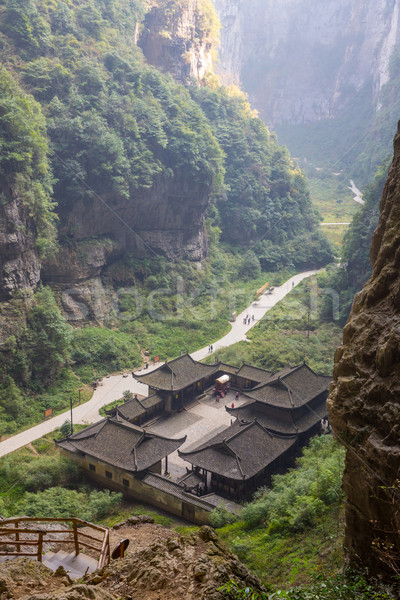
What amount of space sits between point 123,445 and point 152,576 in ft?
48.7

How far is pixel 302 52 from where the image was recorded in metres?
119

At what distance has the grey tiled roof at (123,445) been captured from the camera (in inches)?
871

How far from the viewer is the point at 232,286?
5162 centimetres

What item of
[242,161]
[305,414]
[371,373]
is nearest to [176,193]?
[242,161]

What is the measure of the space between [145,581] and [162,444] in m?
15.1

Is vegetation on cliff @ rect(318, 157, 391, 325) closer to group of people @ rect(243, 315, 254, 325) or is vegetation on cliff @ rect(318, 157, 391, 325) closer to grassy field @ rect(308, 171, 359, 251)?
group of people @ rect(243, 315, 254, 325)

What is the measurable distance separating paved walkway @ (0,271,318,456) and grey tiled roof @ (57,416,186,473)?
4098mm

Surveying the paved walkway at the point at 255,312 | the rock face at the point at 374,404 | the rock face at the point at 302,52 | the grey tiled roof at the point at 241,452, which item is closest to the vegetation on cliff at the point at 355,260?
the paved walkway at the point at 255,312

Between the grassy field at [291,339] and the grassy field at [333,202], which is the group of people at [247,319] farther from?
the grassy field at [333,202]

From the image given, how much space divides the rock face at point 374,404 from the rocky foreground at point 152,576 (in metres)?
2.48

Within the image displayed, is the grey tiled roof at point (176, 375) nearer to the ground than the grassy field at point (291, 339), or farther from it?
nearer to the ground

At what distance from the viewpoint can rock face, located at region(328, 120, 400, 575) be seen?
8867 millimetres

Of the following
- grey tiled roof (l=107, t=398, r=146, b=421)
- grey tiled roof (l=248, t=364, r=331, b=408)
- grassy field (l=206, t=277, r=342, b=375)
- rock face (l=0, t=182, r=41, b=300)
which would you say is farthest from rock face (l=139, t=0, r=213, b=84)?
grey tiled roof (l=248, t=364, r=331, b=408)

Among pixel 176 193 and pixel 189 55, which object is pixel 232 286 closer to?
pixel 176 193
